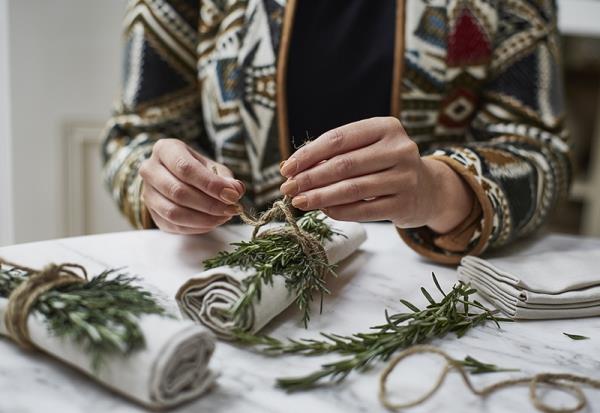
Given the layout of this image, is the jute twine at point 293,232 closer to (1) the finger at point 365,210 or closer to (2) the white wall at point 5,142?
(1) the finger at point 365,210

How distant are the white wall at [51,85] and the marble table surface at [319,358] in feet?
3.60

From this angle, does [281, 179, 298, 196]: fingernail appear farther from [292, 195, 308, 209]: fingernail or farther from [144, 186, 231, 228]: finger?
[144, 186, 231, 228]: finger

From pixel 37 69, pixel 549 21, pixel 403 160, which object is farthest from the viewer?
pixel 37 69

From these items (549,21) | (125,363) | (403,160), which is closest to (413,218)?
(403,160)

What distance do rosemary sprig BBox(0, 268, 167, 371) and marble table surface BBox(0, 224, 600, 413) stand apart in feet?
0.14

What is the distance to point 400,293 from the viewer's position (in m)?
0.69

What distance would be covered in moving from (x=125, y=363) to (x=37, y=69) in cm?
157

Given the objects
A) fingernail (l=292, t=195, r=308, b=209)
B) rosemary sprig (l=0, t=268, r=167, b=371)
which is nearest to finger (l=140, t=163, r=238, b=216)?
fingernail (l=292, t=195, r=308, b=209)

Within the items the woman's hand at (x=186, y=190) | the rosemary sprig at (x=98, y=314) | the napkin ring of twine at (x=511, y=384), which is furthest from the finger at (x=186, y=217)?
the napkin ring of twine at (x=511, y=384)

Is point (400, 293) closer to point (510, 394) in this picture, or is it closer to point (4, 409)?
point (510, 394)

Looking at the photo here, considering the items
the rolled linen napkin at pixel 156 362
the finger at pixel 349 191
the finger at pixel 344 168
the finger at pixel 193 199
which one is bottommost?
the rolled linen napkin at pixel 156 362

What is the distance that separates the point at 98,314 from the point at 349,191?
1.00 ft

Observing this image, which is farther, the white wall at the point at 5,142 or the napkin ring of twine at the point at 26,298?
the white wall at the point at 5,142

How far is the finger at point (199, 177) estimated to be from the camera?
0.66m
